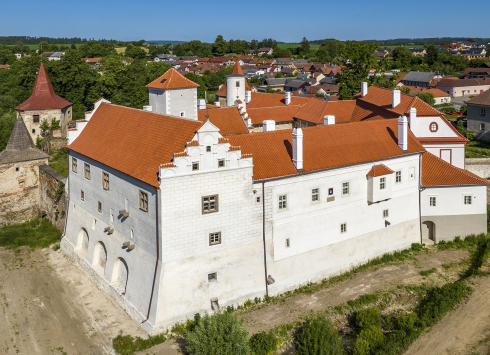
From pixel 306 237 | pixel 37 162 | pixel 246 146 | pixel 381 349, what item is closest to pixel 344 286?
pixel 306 237

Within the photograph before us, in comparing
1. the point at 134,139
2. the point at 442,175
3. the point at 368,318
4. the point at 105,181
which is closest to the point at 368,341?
the point at 368,318

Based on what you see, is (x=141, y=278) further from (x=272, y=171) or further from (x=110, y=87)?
(x=110, y=87)

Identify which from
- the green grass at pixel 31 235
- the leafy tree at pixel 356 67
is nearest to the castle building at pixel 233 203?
the green grass at pixel 31 235

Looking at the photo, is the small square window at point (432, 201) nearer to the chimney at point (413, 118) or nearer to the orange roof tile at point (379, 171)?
the orange roof tile at point (379, 171)

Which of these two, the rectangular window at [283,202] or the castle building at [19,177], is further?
the castle building at [19,177]

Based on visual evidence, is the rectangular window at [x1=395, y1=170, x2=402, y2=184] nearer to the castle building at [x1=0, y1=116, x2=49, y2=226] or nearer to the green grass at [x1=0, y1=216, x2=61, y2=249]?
the green grass at [x1=0, y1=216, x2=61, y2=249]

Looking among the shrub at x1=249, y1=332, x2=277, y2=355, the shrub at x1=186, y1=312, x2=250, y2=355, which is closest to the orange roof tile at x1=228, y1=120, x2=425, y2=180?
the shrub at x1=249, y1=332, x2=277, y2=355
